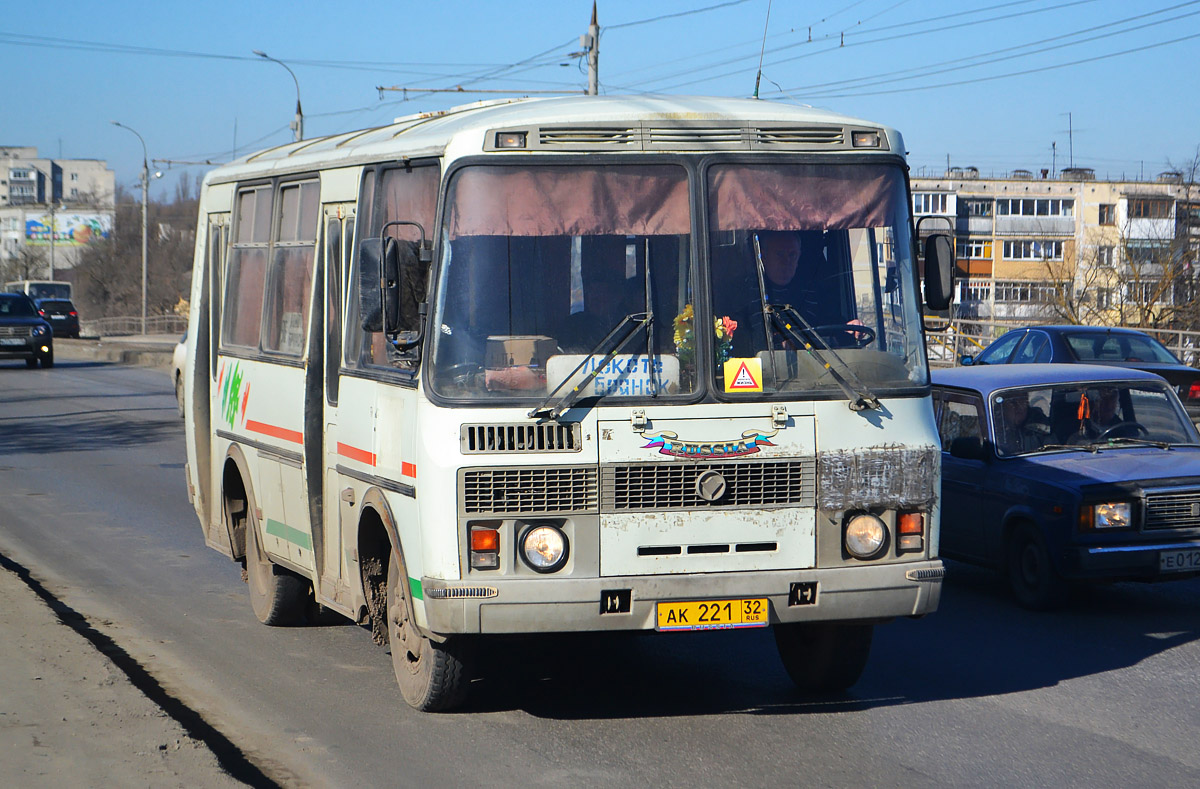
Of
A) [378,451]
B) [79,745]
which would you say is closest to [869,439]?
[378,451]

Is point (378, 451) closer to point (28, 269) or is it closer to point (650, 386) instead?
point (650, 386)

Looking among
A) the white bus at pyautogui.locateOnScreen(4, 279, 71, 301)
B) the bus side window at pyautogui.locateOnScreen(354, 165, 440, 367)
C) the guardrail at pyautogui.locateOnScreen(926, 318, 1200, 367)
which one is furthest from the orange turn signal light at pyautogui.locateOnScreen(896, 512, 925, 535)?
the white bus at pyautogui.locateOnScreen(4, 279, 71, 301)

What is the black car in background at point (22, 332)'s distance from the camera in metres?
38.0

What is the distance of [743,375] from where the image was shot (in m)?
5.89

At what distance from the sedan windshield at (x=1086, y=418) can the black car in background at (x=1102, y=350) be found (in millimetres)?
7186

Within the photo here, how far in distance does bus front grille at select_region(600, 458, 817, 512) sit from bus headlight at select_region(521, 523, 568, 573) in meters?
0.23

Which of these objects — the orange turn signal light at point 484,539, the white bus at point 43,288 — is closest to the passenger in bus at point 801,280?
the orange turn signal light at point 484,539

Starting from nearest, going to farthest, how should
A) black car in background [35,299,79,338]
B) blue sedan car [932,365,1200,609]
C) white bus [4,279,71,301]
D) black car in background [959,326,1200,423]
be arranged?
blue sedan car [932,365,1200,609] < black car in background [959,326,1200,423] < black car in background [35,299,79,338] < white bus [4,279,71,301]

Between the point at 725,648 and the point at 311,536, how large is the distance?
2.28 m

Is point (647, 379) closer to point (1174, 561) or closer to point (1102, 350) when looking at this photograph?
point (1174, 561)

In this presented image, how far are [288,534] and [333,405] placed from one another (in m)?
1.12

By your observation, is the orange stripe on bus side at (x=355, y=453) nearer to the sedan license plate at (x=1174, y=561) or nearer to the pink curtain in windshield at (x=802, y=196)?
the pink curtain in windshield at (x=802, y=196)

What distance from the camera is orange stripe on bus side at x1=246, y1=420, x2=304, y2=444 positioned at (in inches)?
297

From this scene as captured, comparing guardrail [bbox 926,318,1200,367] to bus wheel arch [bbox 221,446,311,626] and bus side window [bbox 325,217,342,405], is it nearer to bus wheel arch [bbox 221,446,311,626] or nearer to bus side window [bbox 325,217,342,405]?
→ bus wheel arch [bbox 221,446,311,626]
